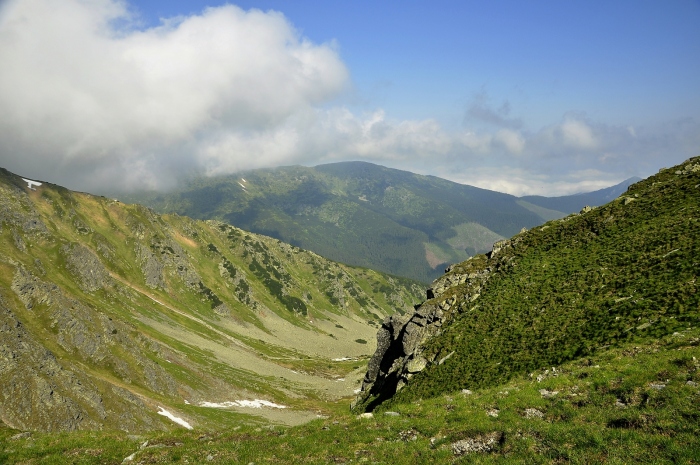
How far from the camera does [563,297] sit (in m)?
41.9

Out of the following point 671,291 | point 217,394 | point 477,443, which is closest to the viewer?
point 477,443

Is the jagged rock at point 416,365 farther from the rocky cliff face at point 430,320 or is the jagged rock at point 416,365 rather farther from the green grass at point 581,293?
the green grass at point 581,293

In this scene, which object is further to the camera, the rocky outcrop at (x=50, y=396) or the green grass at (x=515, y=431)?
the rocky outcrop at (x=50, y=396)

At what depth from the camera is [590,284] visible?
4181 cm

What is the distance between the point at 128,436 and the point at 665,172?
257 ft

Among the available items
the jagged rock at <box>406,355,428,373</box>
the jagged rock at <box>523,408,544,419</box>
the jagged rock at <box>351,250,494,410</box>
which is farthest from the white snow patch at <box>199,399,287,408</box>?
the jagged rock at <box>523,408,544,419</box>

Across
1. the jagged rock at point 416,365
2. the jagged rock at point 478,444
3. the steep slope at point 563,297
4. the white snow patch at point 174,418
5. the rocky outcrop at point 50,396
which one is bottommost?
the white snow patch at point 174,418

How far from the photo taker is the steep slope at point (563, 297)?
1304 inches

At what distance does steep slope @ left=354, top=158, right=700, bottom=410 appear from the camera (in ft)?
109

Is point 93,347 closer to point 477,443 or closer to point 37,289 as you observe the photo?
point 37,289

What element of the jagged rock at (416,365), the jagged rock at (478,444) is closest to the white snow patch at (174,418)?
the jagged rock at (416,365)

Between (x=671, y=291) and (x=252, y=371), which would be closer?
(x=671, y=291)

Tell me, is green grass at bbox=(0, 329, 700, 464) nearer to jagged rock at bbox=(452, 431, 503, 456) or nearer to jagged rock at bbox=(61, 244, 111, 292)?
jagged rock at bbox=(452, 431, 503, 456)

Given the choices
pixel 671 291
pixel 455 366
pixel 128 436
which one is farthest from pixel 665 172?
pixel 128 436
